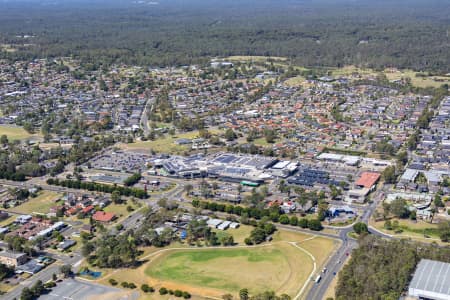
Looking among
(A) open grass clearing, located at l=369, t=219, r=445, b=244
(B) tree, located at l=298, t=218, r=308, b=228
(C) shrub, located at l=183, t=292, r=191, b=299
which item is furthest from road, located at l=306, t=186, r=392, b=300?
(C) shrub, located at l=183, t=292, r=191, b=299

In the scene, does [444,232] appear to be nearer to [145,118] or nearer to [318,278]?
[318,278]

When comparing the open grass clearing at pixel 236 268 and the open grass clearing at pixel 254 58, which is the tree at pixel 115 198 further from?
the open grass clearing at pixel 254 58

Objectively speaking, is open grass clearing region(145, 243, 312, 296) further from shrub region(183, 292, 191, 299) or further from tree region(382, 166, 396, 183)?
tree region(382, 166, 396, 183)

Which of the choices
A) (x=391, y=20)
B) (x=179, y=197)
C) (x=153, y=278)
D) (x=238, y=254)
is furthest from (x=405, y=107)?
(x=391, y=20)

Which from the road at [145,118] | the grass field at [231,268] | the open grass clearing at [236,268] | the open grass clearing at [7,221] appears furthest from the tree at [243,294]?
→ the road at [145,118]

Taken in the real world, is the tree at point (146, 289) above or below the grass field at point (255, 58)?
below

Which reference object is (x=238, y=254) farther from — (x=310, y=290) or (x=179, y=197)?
(x=179, y=197)
